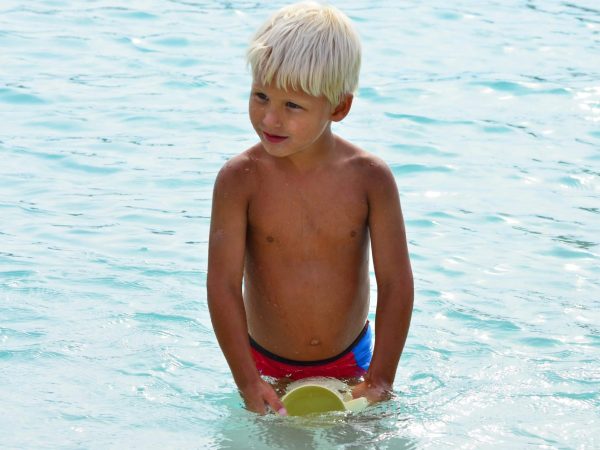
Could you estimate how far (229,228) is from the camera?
382cm

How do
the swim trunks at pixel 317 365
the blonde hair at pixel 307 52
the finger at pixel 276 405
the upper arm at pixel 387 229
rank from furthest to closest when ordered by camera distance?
the swim trunks at pixel 317 365, the upper arm at pixel 387 229, the finger at pixel 276 405, the blonde hair at pixel 307 52

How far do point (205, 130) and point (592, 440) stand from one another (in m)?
4.33

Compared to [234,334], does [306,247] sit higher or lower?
higher

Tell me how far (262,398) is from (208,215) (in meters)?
2.73

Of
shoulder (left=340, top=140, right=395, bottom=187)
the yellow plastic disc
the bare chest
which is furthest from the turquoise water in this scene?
shoulder (left=340, top=140, right=395, bottom=187)

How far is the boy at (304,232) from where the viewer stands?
3.64 m

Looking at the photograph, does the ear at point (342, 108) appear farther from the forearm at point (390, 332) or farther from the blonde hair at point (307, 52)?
the forearm at point (390, 332)

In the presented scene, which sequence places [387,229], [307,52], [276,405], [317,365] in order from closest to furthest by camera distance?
[307,52] < [276,405] < [387,229] < [317,365]

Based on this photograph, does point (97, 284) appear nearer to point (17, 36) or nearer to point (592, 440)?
point (592, 440)

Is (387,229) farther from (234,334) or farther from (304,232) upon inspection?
(234,334)

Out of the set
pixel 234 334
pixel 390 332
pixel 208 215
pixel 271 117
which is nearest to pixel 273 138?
pixel 271 117

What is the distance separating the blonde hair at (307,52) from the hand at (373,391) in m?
0.91

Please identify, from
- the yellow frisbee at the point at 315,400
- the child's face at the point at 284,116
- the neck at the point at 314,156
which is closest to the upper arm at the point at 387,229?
the neck at the point at 314,156

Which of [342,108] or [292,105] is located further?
[342,108]
